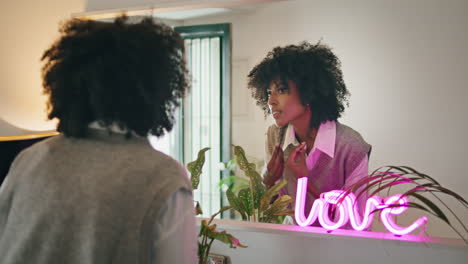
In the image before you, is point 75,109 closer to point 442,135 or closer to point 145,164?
point 145,164

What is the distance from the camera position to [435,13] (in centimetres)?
212

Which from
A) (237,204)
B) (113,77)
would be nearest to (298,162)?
(237,204)

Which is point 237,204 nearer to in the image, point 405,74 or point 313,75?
point 313,75

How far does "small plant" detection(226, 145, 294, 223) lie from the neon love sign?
0.08m

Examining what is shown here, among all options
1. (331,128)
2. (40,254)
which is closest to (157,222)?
(40,254)

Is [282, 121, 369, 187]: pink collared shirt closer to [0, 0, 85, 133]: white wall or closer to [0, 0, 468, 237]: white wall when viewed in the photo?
[0, 0, 468, 237]: white wall

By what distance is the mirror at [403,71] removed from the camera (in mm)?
2098

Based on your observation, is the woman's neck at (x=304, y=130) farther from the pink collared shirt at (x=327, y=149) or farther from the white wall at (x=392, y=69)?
the white wall at (x=392, y=69)

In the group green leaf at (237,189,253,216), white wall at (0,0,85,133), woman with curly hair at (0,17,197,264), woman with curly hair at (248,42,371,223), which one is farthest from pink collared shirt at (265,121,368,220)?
white wall at (0,0,85,133)

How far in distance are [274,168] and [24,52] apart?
203 cm

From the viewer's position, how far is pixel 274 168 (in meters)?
2.40

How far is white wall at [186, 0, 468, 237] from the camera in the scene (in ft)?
6.88

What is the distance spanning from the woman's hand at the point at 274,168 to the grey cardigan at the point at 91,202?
1.43 metres

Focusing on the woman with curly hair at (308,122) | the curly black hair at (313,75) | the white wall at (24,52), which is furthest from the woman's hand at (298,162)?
the white wall at (24,52)
